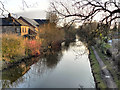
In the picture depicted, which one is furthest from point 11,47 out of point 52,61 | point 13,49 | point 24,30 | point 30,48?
point 24,30

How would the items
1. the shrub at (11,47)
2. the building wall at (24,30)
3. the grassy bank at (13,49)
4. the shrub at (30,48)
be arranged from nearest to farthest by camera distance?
the grassy bank at (13,49) → the shrub at (11,47) → the shrub at (30,48) → the building wall at (24,30)

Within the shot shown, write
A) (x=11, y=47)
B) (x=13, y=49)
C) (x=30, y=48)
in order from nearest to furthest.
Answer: (x=11, y=47) → (x=13, y=49) → (x=30, y=48)

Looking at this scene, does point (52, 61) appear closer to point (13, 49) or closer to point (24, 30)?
point (13, 49)

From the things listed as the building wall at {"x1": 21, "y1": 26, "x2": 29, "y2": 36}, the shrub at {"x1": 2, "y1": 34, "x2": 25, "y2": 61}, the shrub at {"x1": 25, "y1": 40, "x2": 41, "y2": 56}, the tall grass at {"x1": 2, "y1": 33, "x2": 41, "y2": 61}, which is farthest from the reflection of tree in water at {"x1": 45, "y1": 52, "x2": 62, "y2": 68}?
the building wall at {"x1": 21, "y1": 26, "x2": 29, "y2": 36}

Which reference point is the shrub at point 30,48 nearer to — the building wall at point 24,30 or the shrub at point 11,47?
the shrub at point 11,47

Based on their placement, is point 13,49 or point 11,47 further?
point 13,49

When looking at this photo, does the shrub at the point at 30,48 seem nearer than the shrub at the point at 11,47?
No

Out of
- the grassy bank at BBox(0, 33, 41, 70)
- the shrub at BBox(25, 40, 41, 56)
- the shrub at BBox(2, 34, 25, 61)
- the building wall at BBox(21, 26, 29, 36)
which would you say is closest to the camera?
the grassy bank at BBox(0, 33, 41, 70)

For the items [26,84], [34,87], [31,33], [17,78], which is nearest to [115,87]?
[34,87]

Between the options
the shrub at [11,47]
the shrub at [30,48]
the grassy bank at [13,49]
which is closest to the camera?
the grassy bank at [13,49]

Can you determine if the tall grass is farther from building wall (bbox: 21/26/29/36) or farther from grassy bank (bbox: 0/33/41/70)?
building wall (bbox: 21/26/29/36)

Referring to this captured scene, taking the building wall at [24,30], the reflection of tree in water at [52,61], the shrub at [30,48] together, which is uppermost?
the building wall at [24,30]

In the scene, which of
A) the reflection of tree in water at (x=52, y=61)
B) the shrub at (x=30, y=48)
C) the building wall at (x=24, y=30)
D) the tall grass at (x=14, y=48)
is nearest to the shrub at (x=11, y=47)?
the tall grass at (x=14, y=48)

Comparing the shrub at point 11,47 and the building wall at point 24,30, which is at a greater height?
the building wall at point 24,30
